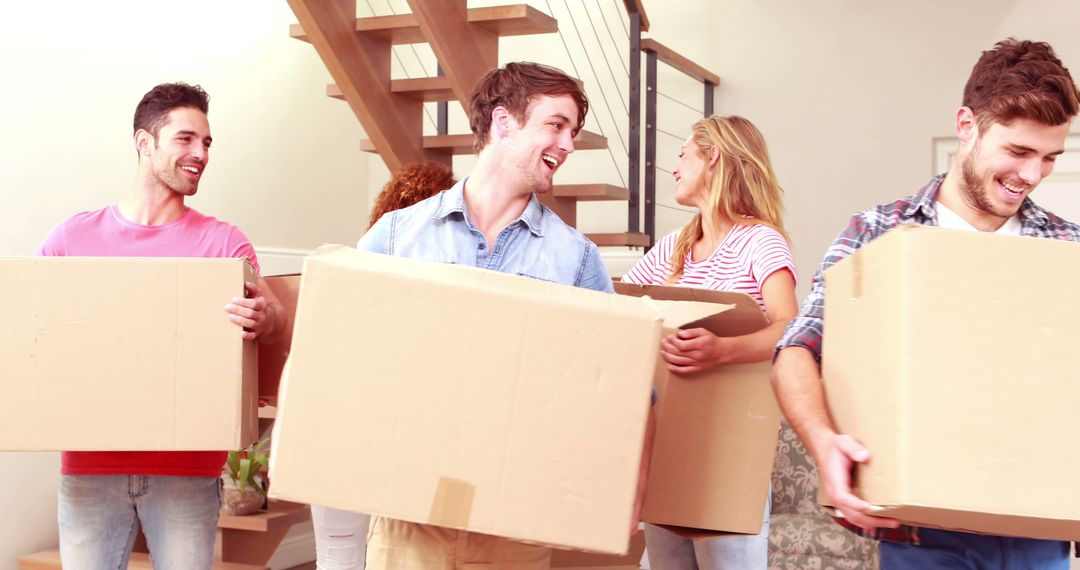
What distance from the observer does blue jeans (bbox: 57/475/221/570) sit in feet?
5.74

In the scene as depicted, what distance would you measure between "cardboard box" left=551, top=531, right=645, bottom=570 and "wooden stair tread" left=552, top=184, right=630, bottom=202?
1.15 meters

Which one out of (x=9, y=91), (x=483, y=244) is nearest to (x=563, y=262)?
(x=483, y=244)

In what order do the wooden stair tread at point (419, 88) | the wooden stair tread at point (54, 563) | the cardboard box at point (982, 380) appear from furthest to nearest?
the wooden stair tread at point (419, 88), the wooden stair tread at point (54, 563), the cardboard box at point (982, 380)

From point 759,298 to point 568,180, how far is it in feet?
8.71

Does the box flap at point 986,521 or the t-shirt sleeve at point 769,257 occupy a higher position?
the t-shirt sleeve at point 769,257

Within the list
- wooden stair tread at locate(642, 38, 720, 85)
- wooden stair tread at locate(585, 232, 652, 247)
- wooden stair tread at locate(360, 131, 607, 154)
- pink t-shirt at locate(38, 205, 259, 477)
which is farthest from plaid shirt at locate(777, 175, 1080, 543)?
wooden stair tread at locate(642, 38, 720, 85)

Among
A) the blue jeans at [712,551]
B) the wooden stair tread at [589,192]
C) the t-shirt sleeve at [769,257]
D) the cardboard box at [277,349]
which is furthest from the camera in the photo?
the wooden stair tread at [589,192]

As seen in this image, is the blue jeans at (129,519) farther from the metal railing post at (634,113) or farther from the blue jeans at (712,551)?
the metal railing post at (634,113)

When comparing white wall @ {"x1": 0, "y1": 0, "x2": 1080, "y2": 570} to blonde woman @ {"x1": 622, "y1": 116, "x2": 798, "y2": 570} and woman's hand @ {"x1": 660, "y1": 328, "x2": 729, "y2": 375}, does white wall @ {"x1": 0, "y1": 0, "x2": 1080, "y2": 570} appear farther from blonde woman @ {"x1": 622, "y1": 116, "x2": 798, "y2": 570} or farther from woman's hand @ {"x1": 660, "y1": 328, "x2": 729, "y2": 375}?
woman's hand @ {"x1": 660, "y1": 328, "x2": 729, "y2": 375}

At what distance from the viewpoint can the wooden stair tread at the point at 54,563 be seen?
2.83 m

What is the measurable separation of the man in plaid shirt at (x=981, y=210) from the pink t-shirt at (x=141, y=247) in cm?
96

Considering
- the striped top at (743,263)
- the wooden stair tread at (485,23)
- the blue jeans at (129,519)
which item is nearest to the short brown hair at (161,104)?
the blue jeans at (129,519)

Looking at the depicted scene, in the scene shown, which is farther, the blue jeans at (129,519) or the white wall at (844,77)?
the white wall at (844,77)

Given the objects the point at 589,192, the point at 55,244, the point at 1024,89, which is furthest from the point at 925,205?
the point at 589,192
